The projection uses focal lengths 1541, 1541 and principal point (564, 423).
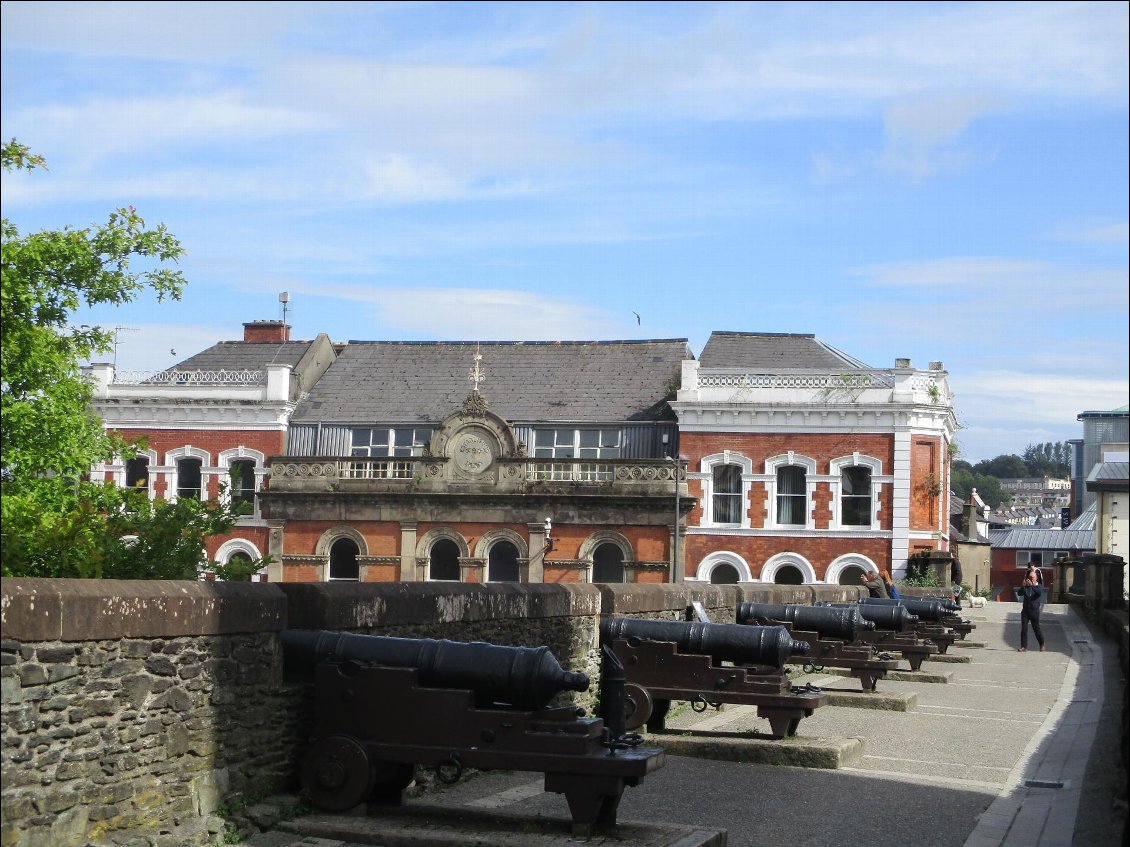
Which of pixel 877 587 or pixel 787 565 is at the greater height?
pixel 787 565

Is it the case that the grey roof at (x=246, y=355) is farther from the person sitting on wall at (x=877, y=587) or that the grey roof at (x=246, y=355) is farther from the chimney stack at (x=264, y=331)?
the person sitting on wall at (x=877, y=587)

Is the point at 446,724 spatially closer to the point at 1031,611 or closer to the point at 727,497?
the point at 1031,611

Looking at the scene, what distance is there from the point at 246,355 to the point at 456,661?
146 ft

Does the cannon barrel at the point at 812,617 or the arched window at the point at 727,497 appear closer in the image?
the cannon barrel at the point at 812,617

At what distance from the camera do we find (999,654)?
86.1 ft

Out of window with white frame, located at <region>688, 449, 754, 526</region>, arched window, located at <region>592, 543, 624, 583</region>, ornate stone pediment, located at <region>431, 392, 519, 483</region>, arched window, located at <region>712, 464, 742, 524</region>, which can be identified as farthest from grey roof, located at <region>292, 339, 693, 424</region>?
arched window, located at <region>592, 543, 624, 583</region>

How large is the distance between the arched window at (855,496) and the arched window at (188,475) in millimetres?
19842

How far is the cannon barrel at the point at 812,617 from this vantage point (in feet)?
55.9

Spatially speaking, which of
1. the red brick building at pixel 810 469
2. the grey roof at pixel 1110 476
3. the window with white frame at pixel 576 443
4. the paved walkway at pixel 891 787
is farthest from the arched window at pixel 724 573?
the paved walkway at pixel 891 787

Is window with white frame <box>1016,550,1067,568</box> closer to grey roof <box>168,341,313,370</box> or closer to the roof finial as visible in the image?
the roof finial

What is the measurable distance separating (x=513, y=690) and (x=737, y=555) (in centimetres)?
3697

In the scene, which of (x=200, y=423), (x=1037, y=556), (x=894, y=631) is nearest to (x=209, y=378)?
(x=200, y=423)

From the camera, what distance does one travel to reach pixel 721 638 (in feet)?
42.6

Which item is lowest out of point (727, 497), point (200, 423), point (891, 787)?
point (891, 787)
